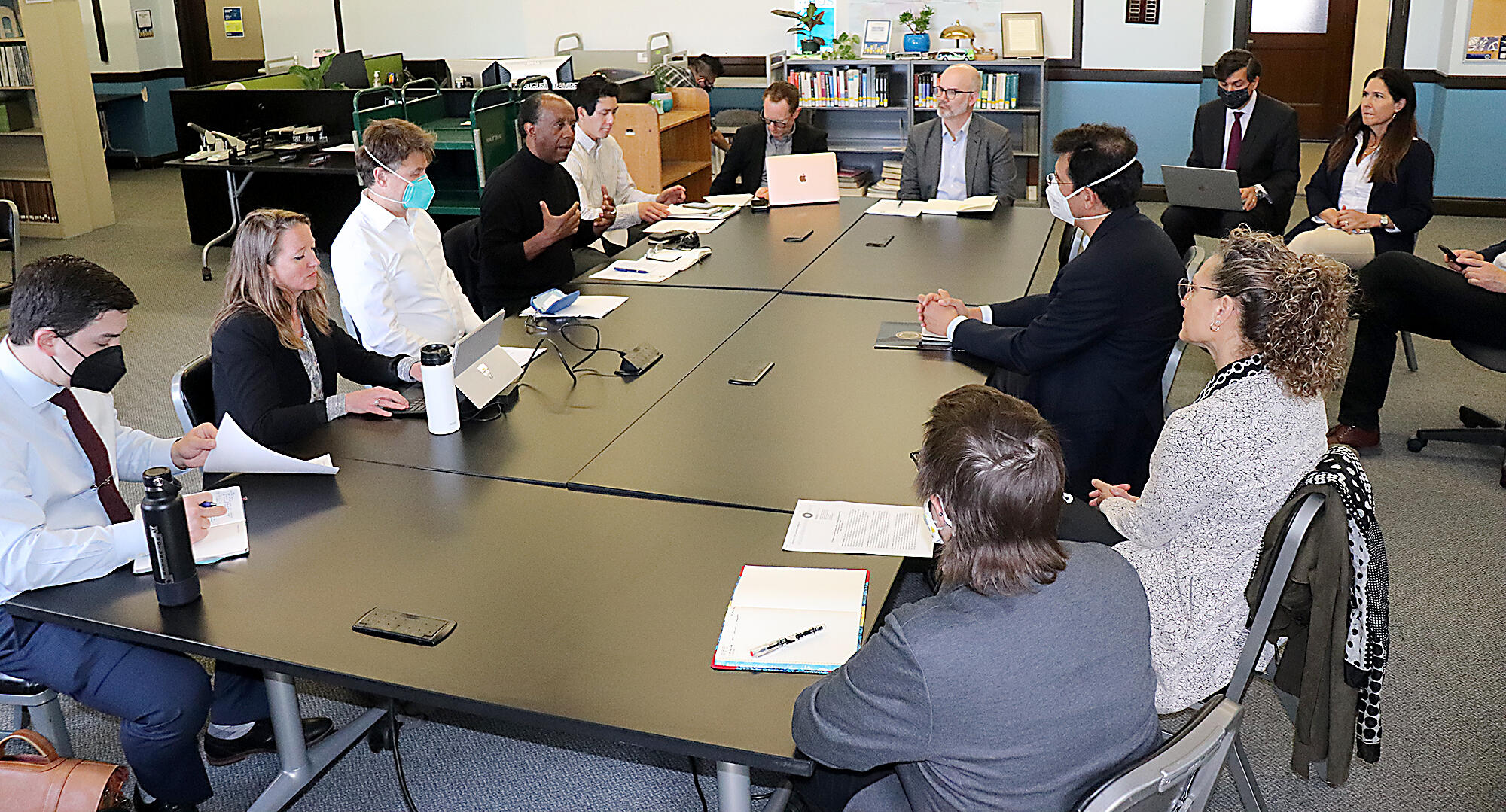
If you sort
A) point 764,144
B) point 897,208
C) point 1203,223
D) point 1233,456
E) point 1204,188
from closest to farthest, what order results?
1. point 1233,456
2. point 897,208
3. point 1204,188
4. point 1203,223
5. point 764,144

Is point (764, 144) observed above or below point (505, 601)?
above

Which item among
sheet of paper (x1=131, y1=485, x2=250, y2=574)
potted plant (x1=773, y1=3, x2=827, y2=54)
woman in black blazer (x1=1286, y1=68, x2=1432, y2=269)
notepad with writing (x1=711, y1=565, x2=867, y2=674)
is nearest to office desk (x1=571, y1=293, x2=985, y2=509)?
notepad with writing (x1=711, y1=565, x2=867, y2=674)

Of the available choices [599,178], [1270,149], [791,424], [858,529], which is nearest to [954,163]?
[1270,149]

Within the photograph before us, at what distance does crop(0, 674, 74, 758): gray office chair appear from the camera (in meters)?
2.32

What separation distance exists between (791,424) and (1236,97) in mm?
4042

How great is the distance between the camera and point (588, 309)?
12.5ft

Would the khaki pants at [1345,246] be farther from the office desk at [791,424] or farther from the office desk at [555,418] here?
the office desk at [555,418]

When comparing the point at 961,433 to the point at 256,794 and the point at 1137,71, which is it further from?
the point at 1137,71

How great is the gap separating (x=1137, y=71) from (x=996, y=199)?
130 inches

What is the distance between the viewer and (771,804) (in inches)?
95.1

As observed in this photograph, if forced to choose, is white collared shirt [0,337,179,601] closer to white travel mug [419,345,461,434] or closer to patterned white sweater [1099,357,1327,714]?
white travel mug [419,345,461,434]

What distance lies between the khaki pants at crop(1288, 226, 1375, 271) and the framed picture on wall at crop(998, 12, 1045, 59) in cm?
327

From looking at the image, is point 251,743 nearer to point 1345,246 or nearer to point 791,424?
point 791,424

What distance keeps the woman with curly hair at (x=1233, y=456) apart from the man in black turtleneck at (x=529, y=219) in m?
2.69
